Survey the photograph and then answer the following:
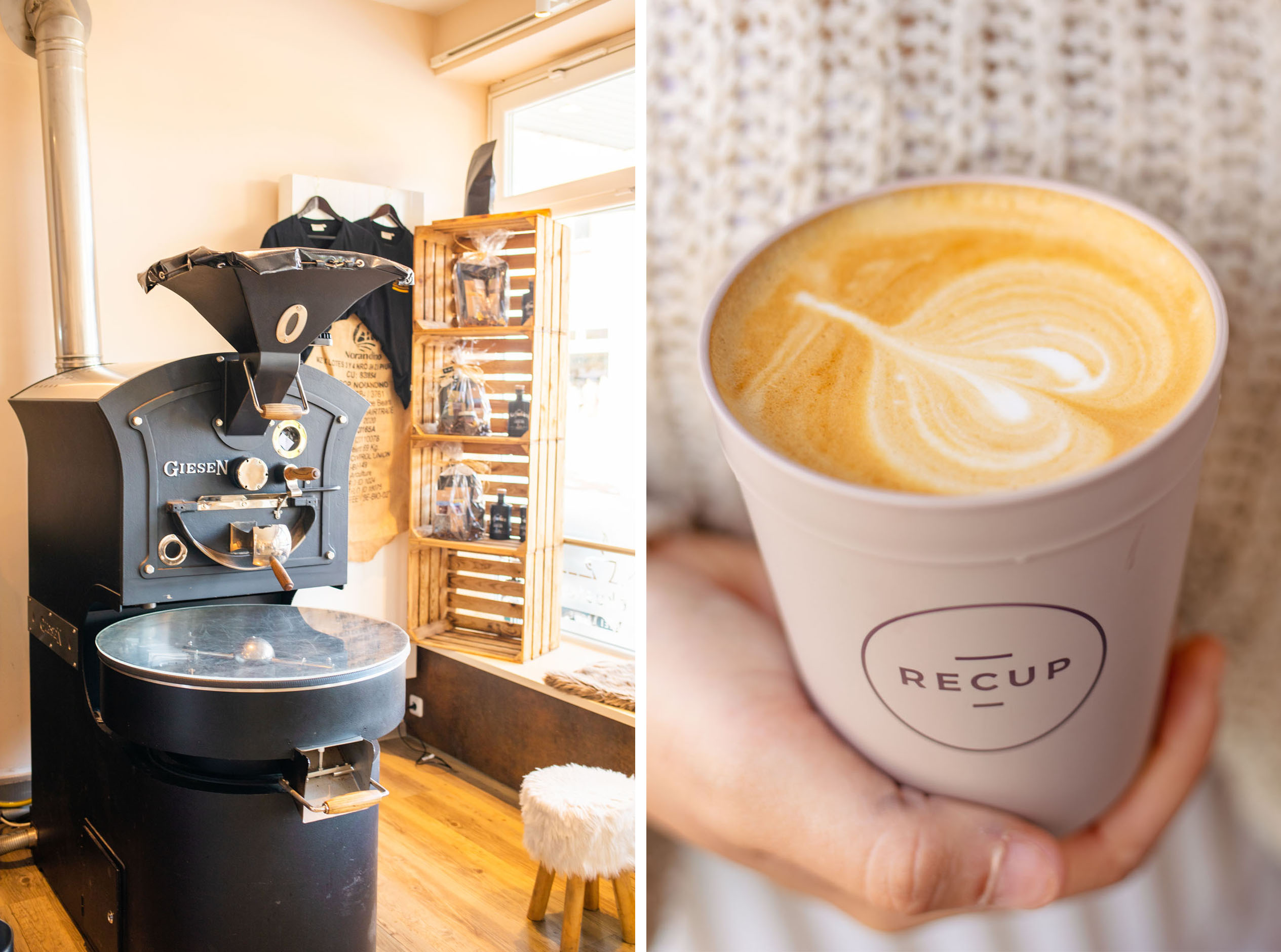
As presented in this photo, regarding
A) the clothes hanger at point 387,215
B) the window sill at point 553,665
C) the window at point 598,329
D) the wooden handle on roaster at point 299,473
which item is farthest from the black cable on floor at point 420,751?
the clothes hanger at point 387,215

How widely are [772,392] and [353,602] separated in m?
2.96

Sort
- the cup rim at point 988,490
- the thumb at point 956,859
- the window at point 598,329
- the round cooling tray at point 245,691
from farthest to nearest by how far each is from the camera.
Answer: the window at point 598,329
the round cooling tray at point 245,691
the thumb at point 956,859
the cup rim at point 988,490

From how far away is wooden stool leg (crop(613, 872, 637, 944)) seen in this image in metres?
2.08

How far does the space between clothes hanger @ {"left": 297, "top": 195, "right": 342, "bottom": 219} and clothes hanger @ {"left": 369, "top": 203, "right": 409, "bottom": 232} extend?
119 millimetres

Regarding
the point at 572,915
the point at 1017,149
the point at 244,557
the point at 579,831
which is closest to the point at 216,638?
the point at 244,557

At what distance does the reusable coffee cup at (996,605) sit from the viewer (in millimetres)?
404

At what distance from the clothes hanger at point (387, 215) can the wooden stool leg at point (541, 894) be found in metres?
2.09

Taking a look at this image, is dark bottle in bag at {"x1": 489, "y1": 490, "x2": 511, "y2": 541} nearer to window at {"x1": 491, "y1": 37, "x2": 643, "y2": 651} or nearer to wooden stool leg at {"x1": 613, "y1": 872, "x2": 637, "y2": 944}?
window at {"x1": 491, "y1": 37, "x2": 643, "y2": 651}

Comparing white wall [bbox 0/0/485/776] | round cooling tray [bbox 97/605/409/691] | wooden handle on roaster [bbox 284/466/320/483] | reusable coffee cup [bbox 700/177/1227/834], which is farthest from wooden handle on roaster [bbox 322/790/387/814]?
white wall [bbox 0/0/485/776]

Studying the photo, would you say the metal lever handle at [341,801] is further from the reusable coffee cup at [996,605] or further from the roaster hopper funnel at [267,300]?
the reusable coffee cup at [996,605]

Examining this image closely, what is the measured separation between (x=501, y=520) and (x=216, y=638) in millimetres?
1273

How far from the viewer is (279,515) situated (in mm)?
2010

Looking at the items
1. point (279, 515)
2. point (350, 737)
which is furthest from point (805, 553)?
point (279, 515)

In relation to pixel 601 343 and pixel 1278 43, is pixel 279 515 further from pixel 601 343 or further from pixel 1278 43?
pixel 1278 43
